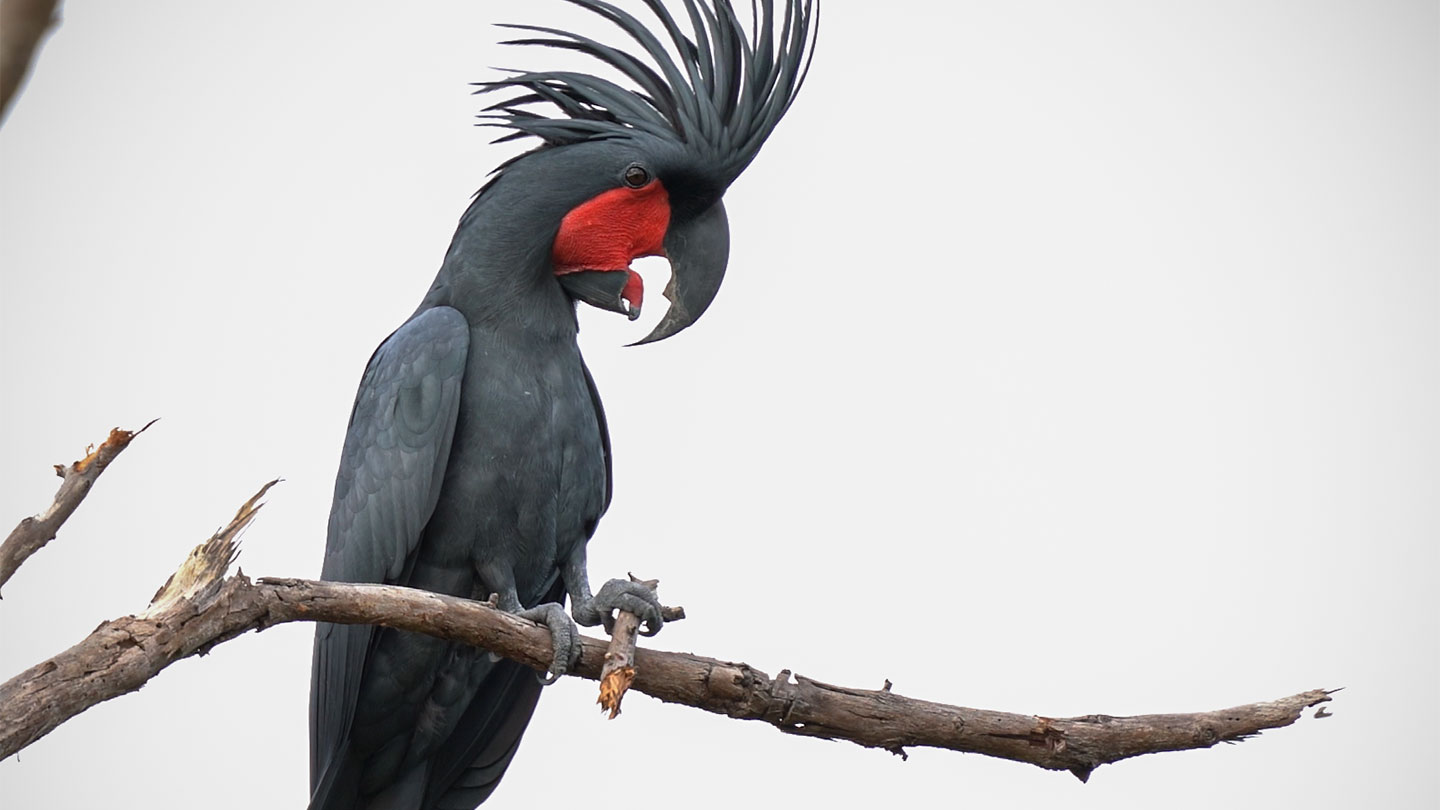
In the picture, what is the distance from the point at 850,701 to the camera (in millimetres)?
3236

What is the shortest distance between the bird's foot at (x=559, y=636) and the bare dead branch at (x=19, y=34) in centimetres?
234

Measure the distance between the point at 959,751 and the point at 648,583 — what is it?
92cm

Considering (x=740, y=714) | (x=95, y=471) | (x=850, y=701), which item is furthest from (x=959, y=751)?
(x=95, y=471)

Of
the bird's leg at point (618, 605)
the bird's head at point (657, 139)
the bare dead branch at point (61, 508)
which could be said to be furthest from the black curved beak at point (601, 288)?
the bare dead branch at point (61, 508)

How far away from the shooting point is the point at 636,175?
3.97m

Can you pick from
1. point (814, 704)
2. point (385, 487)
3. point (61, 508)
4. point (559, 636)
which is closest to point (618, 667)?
point (559, 636)

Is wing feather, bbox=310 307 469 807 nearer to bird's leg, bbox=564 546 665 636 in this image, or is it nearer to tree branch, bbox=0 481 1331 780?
bird's leg, bbox=564 546 665 636

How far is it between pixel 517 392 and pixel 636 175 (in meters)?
0.78

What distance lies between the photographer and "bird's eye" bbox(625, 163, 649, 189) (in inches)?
156

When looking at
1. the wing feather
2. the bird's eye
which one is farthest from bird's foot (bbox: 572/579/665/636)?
the bird's eye

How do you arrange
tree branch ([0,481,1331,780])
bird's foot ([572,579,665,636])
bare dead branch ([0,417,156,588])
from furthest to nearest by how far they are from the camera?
bird's foot ([572,579,665,636])
tree branch ([0,481,1331,780])
bare dead branch ([0,417,156,588])

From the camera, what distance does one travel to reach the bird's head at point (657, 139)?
3.99 meters

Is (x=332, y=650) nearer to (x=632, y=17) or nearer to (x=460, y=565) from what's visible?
(x=460, y=565)

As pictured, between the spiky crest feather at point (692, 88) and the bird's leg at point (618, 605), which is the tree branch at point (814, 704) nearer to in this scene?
Result: the bird's leg at point (618, 605)
